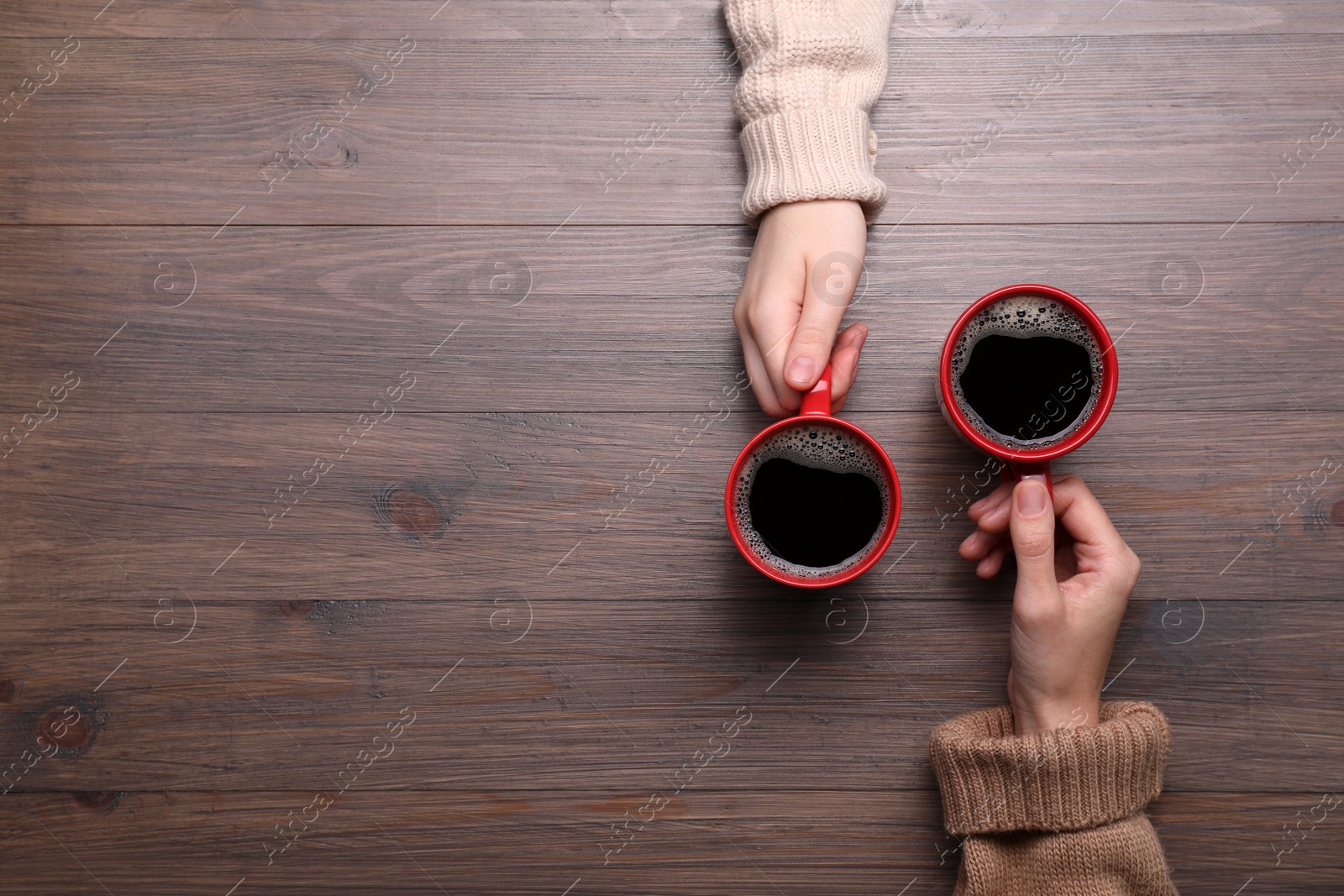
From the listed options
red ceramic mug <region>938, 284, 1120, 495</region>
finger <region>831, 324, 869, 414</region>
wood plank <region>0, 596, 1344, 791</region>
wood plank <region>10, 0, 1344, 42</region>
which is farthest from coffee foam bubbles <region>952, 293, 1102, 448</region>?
wood plank <region>10, 0, 1344, 42</region>

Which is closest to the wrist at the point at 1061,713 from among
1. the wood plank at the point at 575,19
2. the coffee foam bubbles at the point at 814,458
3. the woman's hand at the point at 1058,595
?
the woman's hand at the point at 1058,595

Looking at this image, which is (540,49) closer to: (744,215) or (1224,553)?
(744,215)

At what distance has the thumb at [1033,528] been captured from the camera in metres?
0.79

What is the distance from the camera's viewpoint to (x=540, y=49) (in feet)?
3.19

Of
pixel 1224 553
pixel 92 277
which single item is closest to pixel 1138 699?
pixel 1224 553

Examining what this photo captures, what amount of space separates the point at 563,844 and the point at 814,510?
48 cm

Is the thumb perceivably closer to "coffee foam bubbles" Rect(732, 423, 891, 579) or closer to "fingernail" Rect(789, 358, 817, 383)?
"coffee foam bubbles" Rect(732, 423, 891, 579)

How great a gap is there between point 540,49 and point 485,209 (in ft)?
0.67

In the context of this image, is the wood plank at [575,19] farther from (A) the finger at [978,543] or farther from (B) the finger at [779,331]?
(A) the finger at [978,543]

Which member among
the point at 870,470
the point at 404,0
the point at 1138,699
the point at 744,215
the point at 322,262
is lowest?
the point at 1138,699

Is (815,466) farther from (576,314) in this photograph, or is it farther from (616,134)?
(616,134)

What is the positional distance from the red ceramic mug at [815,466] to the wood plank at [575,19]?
489 millimetres

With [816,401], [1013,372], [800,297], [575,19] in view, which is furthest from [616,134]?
[1013,372]

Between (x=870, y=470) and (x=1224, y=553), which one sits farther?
(x=1224, y=553)
